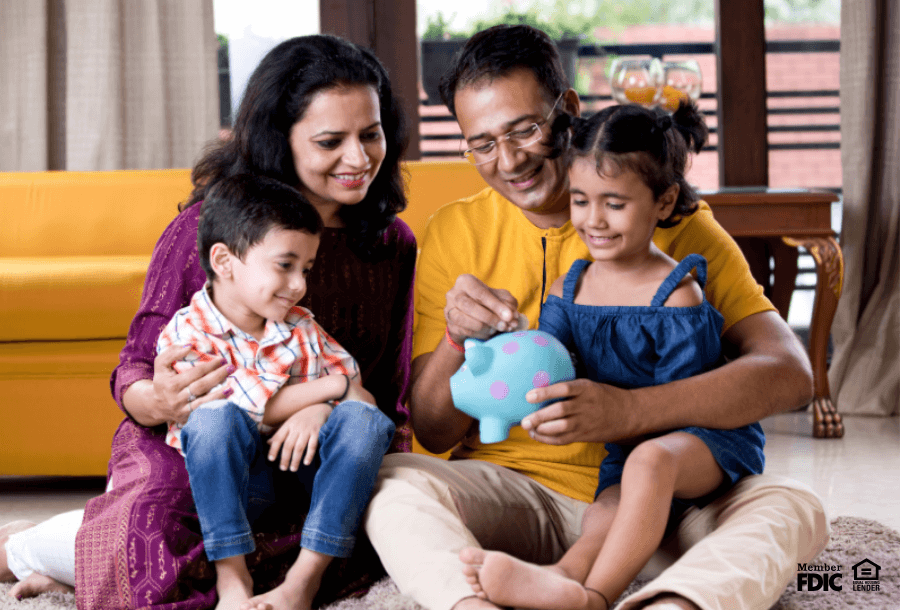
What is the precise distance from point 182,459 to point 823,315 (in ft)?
6.92

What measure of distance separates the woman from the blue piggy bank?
343 mm

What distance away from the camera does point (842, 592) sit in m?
1.38

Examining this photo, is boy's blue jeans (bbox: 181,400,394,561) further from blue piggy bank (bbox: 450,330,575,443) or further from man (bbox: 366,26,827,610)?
blue piggy bank (bbox: 450,330,575,443)

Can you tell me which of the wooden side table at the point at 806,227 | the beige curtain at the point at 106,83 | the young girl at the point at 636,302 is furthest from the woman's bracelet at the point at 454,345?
the beige curtain at the point at 106,83

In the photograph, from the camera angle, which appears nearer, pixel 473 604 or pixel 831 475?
pixel 473 604

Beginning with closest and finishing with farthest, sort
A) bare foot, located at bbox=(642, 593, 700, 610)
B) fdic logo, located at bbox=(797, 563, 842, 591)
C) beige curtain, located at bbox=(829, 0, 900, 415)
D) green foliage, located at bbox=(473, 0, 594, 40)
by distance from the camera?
1. bare foot, located at bbox=(642, 593, 700, 610)
2. fdic logo, located at bbox=(797, 563, 842, 591)
3. beige curtain, located at bbox=(829, 0, 900, 415)
4. green foliage, located at bbox=(473, 0, 594, 40)

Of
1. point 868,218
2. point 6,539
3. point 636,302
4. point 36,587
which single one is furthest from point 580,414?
point 868,218

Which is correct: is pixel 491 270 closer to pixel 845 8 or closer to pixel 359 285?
pixel 359 285

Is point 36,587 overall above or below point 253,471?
below

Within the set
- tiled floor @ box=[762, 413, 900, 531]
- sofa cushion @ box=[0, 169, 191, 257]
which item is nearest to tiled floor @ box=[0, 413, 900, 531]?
tiled floor @ box=[762, 413, 900, 531]

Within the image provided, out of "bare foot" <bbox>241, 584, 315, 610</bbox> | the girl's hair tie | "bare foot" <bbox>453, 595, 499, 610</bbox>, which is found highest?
the girl's hair tie

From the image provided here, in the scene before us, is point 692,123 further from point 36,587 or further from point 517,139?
point 36,587

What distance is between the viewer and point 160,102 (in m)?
3.14

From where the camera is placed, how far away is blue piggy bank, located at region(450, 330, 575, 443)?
121 cm
